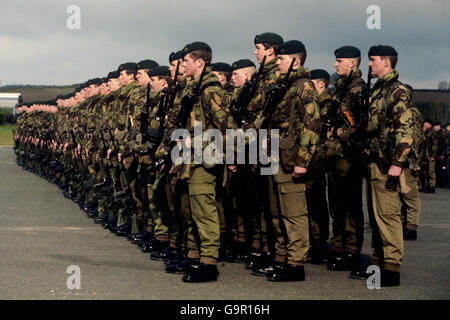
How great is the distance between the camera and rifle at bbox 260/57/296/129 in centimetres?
812

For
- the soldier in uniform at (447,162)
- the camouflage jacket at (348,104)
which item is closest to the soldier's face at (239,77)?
the camouflage jacket at (348,104)

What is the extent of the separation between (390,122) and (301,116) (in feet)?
2.72

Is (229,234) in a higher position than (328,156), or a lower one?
lower

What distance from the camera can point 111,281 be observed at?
805 centimetres

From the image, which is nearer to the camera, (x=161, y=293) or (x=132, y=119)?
(x=161, y=293)

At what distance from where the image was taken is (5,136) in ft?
243

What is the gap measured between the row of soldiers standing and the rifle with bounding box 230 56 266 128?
0.01 metres

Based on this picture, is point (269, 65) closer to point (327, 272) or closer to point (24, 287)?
point (327, 272)

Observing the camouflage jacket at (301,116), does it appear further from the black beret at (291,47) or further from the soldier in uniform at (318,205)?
the soldier in uniform at (318,205)

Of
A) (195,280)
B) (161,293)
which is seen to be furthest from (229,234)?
(161,293)

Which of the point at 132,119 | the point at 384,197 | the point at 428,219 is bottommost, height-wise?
the point at 428,219

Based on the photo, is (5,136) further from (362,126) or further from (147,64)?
(362,126)

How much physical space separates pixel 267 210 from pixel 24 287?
252 centimetres

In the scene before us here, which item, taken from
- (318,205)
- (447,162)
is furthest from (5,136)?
(318,205)
